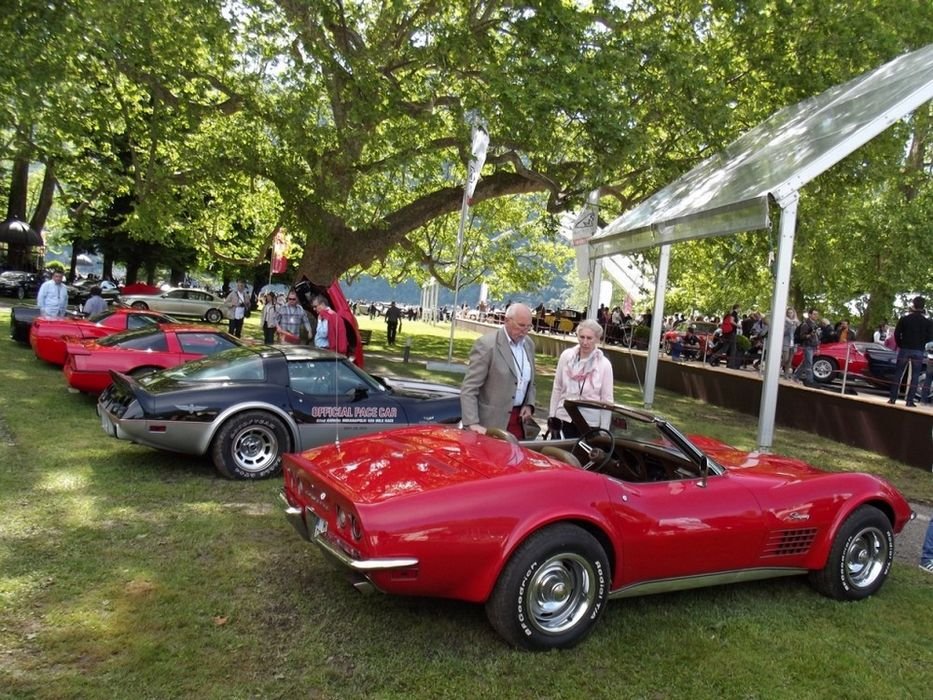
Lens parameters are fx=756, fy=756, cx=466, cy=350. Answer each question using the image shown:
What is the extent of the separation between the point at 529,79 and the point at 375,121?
3227mm

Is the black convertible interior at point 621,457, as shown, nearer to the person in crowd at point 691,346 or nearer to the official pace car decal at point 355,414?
the official pace car decal at point 355,414

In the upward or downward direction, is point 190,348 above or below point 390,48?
below

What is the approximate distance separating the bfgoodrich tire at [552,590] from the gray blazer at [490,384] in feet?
6.05

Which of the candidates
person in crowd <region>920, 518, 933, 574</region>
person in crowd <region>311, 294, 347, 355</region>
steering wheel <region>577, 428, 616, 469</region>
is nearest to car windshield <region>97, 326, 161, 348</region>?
person in crowd <region>311, 294, 347, 355</region>

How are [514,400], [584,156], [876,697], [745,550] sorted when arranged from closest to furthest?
[876,697], [745,550], [514,400], [584,156]

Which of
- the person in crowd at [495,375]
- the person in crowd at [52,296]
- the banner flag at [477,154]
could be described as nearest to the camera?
the person in crowd at [495,375]

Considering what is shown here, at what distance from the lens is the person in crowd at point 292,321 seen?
14.1 metres

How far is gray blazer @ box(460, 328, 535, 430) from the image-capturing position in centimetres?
554

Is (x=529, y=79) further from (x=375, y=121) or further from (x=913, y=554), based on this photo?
(x=913, y=554)

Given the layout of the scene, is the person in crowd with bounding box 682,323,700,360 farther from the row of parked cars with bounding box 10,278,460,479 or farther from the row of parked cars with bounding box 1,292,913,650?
the row of parked cars with bounding box 1,292,913,650

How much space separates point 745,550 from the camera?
14.3ft

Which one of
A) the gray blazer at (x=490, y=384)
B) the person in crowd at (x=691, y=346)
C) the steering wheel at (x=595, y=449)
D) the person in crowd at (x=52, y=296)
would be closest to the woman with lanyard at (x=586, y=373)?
the gray blazer at (x=490, y=384)

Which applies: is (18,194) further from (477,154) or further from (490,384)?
(490,384)

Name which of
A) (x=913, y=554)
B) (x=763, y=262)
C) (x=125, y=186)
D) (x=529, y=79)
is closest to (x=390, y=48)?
(x=529, y=79)
